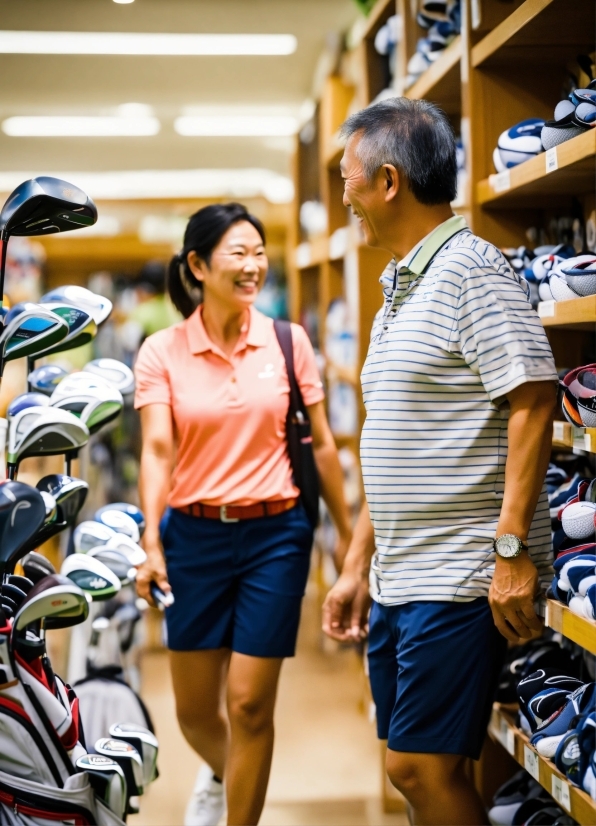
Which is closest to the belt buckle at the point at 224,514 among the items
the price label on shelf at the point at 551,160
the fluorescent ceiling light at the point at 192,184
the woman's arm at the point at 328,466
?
the woman's arm at the point at 328,466

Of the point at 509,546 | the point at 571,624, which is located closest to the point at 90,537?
the point at 509,546

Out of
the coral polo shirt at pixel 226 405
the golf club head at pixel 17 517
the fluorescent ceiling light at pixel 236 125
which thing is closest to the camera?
the golf club head at pixel 17 517

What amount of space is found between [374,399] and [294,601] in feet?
2.41

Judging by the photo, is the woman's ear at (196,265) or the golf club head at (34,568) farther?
the woman's ear at (196,265)

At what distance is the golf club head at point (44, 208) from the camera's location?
1.55m

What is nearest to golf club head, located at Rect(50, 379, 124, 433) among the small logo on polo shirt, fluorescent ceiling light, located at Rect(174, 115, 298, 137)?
the small logo on polo shirt

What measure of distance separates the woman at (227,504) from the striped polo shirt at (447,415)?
571mm

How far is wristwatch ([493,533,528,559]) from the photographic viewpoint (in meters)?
1.54

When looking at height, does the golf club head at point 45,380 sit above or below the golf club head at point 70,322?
below

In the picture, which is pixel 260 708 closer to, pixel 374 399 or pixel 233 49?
pixel 374 399

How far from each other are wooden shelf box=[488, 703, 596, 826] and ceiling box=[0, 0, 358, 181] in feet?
6.02

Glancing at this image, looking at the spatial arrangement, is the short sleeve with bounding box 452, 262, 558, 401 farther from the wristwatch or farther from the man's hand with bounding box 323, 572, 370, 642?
the man's hand with bounding box 323, 572, 370, 642

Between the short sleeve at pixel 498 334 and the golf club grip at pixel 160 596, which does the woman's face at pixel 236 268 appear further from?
the short sleeve at pixel 498 334

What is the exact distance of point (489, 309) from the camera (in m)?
1.57
